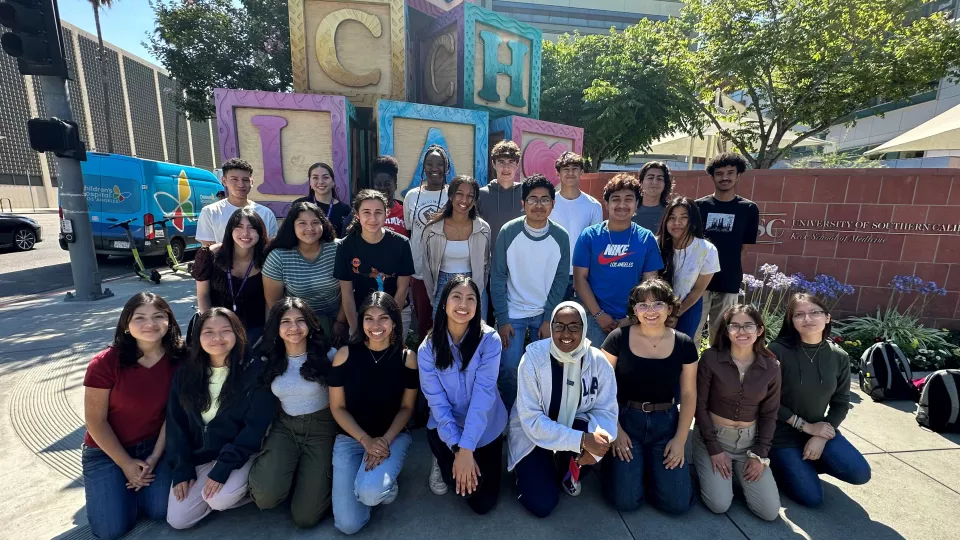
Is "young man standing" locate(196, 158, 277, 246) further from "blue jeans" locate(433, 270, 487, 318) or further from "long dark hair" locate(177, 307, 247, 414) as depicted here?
"blue jeans" locate(433, 270, 487, 318)

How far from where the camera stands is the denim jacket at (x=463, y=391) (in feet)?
8.37

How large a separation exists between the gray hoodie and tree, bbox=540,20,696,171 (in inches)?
362

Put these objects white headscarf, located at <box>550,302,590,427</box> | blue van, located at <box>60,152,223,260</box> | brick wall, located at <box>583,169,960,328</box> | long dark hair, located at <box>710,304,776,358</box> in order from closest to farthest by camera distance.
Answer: white headscarf, located at <box>550,302,590,427</box> → long dark hair, located at <box>710,304,776,358</box> → brick wall, located at <box>583,169,960,328</box> → blue van, located at <box>60,152,223,260</box>

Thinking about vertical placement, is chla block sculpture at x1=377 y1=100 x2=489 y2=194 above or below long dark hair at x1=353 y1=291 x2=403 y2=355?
above

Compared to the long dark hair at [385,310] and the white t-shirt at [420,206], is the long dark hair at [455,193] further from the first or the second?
the long dark hair at [385,310]

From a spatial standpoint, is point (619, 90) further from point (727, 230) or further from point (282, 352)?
point (282, 352)

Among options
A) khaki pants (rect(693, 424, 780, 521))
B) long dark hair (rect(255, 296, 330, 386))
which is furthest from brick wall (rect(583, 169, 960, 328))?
long dark hair (rect(255, 296, 330, 386))

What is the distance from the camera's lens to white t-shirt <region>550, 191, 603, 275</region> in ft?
12.4

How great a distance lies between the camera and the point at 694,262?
10.5 feet

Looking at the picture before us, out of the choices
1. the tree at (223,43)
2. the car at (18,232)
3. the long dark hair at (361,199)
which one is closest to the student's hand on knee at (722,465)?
the long dark hair at (361,199)

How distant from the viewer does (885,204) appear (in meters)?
5.08

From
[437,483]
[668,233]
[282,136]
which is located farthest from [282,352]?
[282,136]

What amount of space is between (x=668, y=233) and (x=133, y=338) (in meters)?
3.50

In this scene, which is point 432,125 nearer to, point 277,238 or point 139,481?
point 277,238
